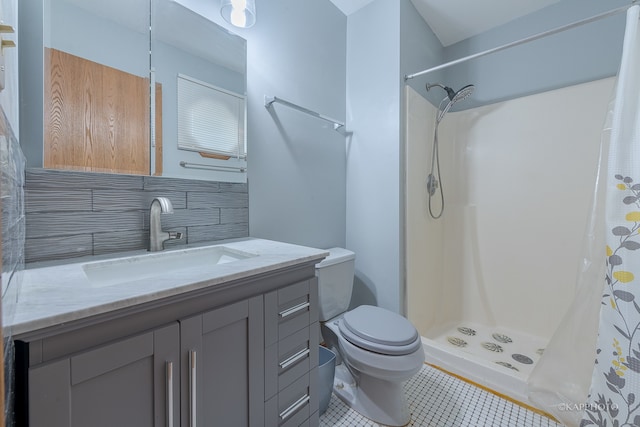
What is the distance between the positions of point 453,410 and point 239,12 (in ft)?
7.23

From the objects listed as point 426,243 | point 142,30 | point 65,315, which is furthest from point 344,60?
point 65,315

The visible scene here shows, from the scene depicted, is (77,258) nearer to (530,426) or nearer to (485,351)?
(530,426)

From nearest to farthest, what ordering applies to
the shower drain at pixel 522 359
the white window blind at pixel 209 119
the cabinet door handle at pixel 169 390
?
1. the cabinet door handle at pixel 169 390
2. the white window blind at pixel 209 119
3. the shower drain at pixel 522 359

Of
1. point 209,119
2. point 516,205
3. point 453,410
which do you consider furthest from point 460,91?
point 453,410

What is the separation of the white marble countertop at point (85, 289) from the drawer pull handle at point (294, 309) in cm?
16

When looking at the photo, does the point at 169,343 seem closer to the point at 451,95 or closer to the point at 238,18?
the point at 238,18

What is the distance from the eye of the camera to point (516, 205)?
2043 mm

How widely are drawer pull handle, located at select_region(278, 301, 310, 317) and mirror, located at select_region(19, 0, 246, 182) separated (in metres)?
0.69

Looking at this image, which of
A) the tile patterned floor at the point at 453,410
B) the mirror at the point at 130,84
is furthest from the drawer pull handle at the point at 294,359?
the mirror at the point at 130,84

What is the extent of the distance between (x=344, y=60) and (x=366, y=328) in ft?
6.04

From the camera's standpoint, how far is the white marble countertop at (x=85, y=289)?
487 mm

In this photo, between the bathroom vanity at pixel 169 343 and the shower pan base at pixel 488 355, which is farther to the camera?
the shower pan base at pixel 488 355

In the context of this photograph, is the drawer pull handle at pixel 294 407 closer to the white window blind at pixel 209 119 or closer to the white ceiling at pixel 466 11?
the white window blind at pixel 209 119

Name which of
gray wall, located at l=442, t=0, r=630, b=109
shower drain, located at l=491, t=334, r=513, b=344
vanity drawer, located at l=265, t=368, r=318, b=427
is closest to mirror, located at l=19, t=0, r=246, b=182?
vanity drawer, located at l=265, t=368, r=318, b=427
